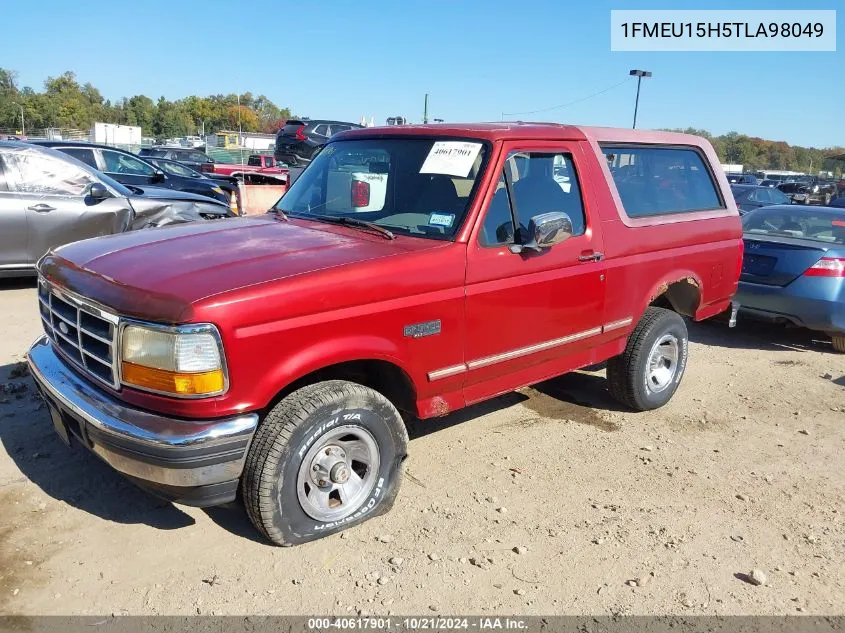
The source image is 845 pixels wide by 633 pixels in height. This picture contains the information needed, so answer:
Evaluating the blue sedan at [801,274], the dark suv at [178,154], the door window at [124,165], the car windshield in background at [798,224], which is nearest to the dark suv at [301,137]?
the dark suv at [178,154]

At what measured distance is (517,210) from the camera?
387 centimetres

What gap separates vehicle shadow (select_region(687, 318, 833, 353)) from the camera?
7312 millimetres

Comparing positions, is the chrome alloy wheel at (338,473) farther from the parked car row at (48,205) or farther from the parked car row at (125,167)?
the parked car row at (125,167)

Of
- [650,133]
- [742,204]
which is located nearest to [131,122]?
[742,204]

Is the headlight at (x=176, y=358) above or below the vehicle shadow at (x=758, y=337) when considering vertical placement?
above

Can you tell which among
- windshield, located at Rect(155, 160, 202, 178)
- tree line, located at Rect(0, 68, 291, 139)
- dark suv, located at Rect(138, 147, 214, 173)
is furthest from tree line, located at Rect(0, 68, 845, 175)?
windshield, located at Rect(155, 160, 202, 178)

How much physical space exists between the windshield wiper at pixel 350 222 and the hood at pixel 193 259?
0.18 ft

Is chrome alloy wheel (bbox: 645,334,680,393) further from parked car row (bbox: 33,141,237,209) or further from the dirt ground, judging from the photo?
parked car row (bbox: 33,141,237,209)

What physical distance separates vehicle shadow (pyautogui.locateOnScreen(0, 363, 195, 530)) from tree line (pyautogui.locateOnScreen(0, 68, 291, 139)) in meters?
65.7

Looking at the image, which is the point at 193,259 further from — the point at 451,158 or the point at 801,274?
the point at 801,274

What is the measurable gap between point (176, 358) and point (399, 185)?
5.88 ft

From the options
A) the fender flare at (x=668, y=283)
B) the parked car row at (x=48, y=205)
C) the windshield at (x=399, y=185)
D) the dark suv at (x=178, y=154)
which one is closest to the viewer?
the windshield at (x=399, y=185)

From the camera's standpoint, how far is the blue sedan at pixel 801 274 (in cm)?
666

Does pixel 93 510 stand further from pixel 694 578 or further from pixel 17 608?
pixel 694 578
